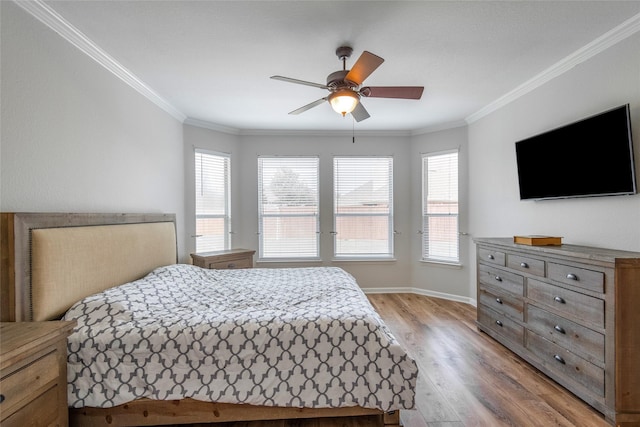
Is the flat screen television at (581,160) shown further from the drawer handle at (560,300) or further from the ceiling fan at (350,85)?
the ceiling fan at (350,85)

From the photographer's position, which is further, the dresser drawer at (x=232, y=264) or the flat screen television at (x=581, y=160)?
the dresser drawer at (x=232, y=264)

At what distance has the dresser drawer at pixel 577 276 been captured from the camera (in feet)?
6.28

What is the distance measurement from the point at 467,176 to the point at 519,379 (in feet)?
9.05

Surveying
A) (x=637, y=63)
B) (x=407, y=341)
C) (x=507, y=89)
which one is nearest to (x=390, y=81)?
(x=507, y=89)

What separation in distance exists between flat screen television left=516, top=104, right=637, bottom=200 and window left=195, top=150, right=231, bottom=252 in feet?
12.5

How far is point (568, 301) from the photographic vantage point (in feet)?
7.02

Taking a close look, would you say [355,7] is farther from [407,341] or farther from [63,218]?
[407,341]

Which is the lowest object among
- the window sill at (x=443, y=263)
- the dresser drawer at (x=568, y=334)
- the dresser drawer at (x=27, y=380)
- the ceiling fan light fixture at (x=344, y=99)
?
the dresser drawer at (x=568, y=334)

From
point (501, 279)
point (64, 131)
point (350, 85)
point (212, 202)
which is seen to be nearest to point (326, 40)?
point (350, 85)

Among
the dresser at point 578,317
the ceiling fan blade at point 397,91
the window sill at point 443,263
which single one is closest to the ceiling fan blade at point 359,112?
the ceiling fan blade at point 397,91

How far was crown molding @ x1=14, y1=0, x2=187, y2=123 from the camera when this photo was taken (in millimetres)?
1818

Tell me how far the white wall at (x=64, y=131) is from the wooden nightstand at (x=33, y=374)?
0.79 metres

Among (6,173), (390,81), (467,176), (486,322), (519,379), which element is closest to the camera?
(6,173)

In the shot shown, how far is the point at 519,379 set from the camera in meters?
2.32
